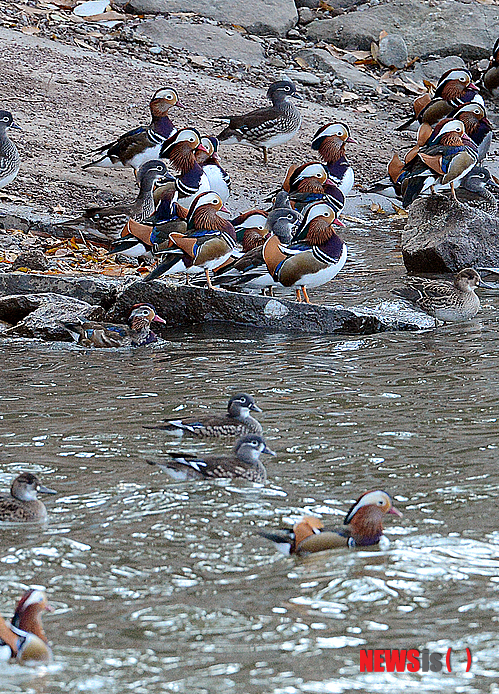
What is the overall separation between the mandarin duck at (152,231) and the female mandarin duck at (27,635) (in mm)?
6044

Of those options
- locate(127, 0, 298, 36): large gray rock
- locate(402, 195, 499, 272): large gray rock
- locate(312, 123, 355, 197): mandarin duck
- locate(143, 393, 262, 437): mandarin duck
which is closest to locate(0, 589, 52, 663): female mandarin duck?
locate(143, 393, 262, 437): mandarin duck

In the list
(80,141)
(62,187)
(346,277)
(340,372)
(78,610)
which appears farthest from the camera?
(80,141)

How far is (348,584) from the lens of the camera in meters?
3.84

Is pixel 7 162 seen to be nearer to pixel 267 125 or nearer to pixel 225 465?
pixel 267 125

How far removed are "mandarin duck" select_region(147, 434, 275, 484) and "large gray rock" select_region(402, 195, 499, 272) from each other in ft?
18.6

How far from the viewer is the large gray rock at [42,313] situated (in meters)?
8.21

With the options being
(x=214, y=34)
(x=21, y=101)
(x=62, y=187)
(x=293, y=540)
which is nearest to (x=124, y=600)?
(x=293, y=540)

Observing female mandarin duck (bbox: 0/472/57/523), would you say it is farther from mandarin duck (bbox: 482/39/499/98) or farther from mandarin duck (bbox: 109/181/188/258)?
mandarin duck (bbox: 482/39/499/98)

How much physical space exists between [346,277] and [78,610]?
6.93 m

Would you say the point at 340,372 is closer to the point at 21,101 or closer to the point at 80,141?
the point at 80,141

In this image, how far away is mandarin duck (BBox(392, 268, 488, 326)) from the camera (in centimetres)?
852

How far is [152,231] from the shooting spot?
30.7 ft

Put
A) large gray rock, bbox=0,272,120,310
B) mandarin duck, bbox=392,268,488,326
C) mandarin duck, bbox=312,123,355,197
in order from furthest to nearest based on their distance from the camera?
mandarin duck, bbox=312,123,355,197 < large gray rock, bbox=0,272,120,310 < mandarin duck, bbox=392,268,488,326

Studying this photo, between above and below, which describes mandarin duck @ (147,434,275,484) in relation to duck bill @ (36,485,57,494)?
above
